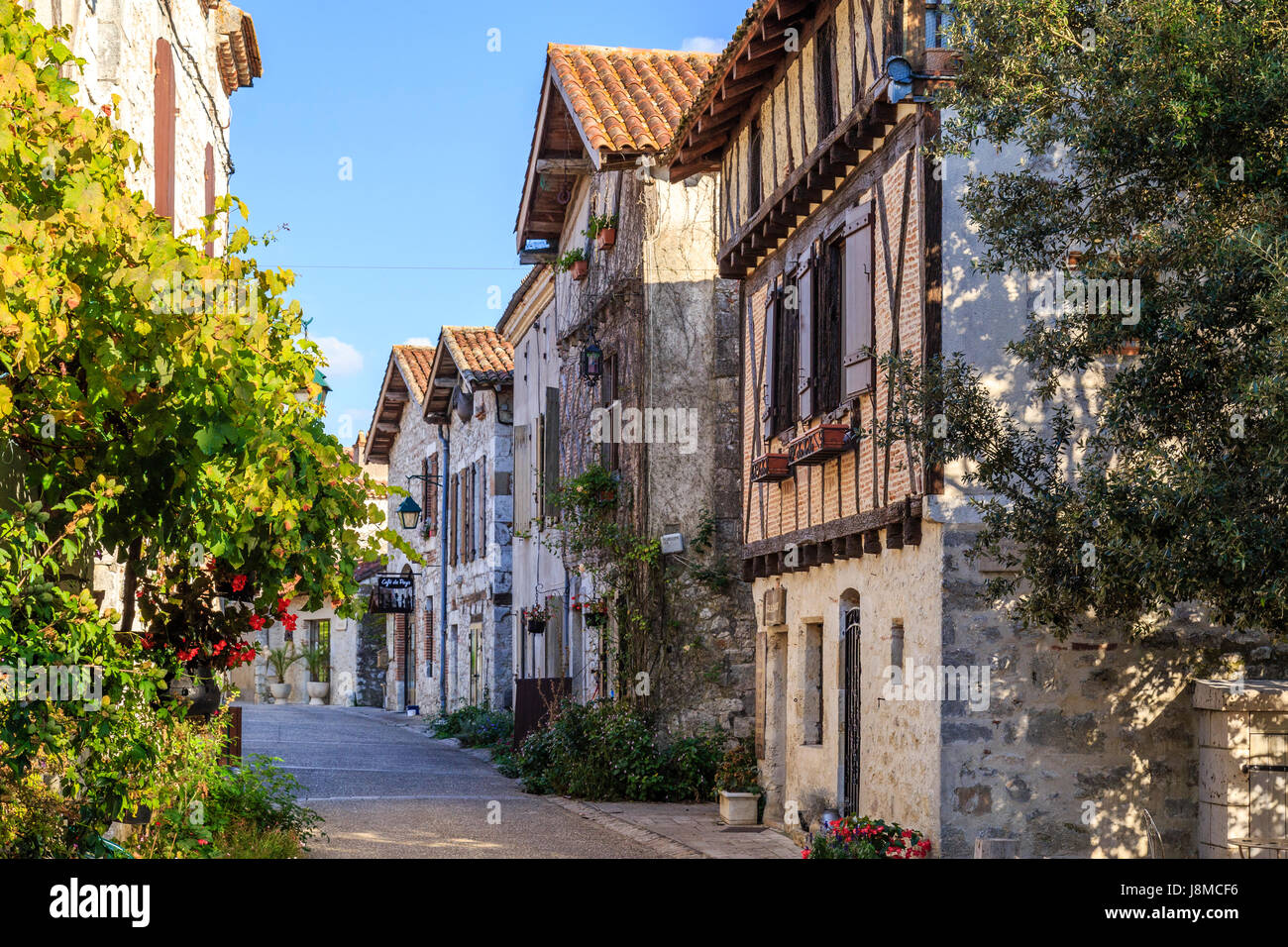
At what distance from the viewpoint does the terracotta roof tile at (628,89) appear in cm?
1722

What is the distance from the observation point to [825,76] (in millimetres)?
11953

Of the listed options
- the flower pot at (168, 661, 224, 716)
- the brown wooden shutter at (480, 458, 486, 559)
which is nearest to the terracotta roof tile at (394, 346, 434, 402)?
the brown wooden shutter at (480, 458, 486, 559)

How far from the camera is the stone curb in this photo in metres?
11.6

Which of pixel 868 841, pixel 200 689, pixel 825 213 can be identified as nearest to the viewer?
pixel 200 689

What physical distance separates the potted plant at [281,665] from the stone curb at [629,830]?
2655cm

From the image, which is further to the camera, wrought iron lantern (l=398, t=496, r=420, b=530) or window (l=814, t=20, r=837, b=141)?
wrought iron lantern (l=398, t=496, r=420, b=530)

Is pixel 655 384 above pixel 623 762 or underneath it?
above

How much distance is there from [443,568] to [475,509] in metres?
3.20

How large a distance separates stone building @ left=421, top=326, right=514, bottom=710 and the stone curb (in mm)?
10081

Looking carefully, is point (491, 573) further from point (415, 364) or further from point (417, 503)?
point (415, 364)

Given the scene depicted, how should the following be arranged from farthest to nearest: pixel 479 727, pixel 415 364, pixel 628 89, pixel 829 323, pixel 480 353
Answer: pixel 415 364, pixel 480 353, pixel 479 727, pixel 628 89, pixel 829 323

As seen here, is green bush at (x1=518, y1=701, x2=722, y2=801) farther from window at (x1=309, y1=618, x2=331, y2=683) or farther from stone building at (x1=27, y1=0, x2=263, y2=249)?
window at (x1=309, y1=618, x2=331, y2=683)

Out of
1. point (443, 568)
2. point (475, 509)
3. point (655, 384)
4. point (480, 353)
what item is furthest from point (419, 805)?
point (443, 568)
